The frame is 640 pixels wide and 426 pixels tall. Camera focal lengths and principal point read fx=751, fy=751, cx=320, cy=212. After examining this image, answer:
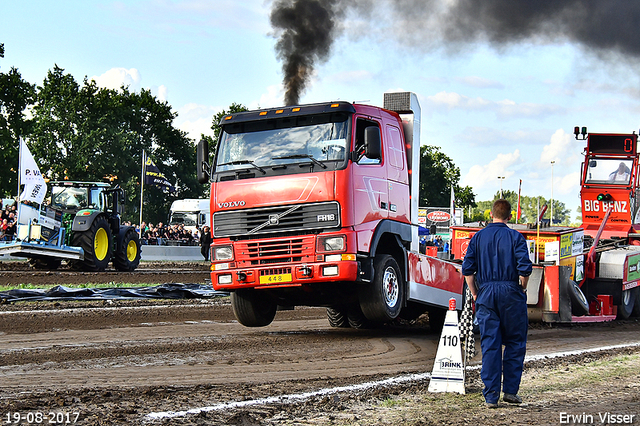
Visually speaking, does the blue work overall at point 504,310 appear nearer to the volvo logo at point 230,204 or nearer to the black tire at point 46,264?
the volvo logo at point 230,204

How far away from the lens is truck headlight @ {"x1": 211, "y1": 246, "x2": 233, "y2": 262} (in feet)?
33.2

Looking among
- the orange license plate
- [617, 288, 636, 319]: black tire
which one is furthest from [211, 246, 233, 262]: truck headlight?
[617, 288, 636, 319]: black tire

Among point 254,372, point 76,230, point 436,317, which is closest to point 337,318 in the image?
point 436,317

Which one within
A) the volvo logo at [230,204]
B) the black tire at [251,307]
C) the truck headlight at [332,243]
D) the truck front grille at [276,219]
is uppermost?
the volvo logo at [230,204]

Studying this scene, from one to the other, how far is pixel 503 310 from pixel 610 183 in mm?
13944

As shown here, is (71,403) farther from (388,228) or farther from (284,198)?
(388,228)

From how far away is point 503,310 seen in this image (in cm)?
623

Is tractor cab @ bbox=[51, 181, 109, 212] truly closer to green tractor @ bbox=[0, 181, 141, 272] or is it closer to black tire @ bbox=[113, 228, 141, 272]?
green tractor @ bbox=[0, 181, 141, 272]

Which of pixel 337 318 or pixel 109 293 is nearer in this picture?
pixel 337 318

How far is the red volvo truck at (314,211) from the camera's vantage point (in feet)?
31.6

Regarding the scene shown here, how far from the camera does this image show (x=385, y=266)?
10.2 metres

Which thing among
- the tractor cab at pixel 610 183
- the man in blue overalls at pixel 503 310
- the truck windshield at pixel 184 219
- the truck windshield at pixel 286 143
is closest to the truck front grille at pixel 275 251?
the truck windshield at pixel 286 143

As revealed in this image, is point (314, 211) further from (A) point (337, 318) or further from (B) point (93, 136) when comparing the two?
(B) point (93, 136)

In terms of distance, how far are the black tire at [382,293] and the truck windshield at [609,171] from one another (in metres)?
10.5
